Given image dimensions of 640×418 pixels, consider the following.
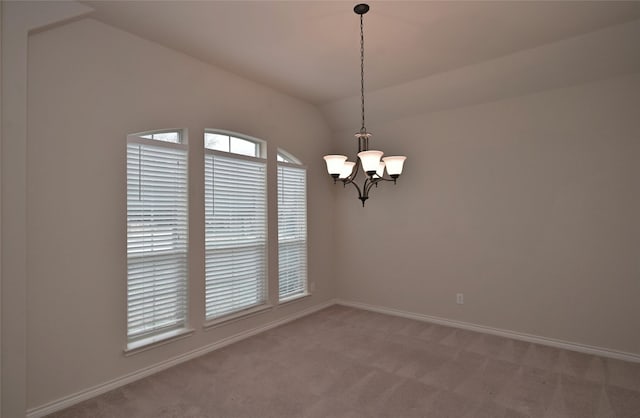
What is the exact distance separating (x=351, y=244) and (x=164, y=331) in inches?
113

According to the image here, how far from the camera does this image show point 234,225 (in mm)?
3926

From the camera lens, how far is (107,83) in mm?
2867

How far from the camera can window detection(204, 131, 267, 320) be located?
3.69m

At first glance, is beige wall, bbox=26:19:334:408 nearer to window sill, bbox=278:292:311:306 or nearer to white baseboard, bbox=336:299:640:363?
window sill, bbox=278:292:311:306

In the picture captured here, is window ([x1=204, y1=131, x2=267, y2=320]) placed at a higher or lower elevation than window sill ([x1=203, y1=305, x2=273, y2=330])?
higher

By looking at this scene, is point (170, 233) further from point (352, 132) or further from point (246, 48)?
point (352, 132)

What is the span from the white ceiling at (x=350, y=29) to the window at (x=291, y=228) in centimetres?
134

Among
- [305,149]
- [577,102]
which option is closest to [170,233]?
[305,149]

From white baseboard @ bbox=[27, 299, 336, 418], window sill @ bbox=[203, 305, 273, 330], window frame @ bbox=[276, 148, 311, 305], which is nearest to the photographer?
white baseboard @ bbox=[27, 299, 336, 418]

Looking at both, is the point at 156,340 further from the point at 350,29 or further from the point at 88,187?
the point at 350,29

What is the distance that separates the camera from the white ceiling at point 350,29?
265 centimetres

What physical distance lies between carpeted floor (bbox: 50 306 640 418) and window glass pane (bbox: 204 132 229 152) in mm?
2175

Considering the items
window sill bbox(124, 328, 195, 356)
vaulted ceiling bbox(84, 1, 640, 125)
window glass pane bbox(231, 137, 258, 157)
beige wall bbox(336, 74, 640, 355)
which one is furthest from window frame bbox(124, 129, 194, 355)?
beige wall bbox(336, 74, 640, 355)

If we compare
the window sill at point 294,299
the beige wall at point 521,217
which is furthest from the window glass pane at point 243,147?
the window sill at point 294,299
